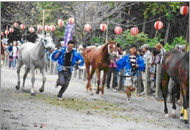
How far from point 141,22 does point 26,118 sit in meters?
20.1

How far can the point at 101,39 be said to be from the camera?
2909 cm

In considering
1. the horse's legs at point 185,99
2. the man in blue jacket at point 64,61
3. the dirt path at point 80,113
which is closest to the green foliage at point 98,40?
the dirt path at point 80,113

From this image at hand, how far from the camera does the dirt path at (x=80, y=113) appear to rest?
774 centimetres

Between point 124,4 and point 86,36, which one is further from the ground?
point 124,4

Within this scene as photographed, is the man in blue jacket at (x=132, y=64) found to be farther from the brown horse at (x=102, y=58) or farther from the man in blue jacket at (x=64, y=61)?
the man in blue jacket at (x=64, y=61)

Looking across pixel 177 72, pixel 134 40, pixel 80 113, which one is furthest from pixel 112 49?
pixel 134 40

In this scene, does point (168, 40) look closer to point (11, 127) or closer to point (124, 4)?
point (124, 4)

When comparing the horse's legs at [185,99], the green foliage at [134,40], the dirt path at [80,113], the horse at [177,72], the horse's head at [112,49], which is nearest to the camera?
the dirt path at [80,113]

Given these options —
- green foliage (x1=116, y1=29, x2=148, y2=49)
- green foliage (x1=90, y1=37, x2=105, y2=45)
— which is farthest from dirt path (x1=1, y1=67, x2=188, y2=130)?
green foliage (x1=90, y1=37, x2=105, y2=45)

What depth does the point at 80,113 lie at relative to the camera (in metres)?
9.27

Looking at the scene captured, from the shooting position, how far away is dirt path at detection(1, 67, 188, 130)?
7736 millimetres

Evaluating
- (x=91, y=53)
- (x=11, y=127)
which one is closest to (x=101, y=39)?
(x=91, y=53)

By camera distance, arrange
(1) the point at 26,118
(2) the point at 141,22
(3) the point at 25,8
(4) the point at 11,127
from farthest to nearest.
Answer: (2) the point at 141,22, (3) the point at 25,8, (1) the point at 26,118, (4) the point at 11,127

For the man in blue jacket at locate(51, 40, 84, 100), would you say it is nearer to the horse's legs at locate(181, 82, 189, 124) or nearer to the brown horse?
the brown horse
